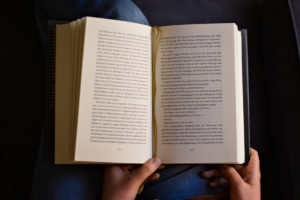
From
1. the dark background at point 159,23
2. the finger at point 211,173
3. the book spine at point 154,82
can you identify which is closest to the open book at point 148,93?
the book spine at point 154,82

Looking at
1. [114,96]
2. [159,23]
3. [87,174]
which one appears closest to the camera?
[114,96]

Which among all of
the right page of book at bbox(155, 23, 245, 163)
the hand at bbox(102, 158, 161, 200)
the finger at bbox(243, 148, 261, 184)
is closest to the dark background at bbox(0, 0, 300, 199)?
the finger at bbox(243, 148, 261, 184)

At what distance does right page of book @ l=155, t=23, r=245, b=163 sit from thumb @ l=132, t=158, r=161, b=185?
0.9 inches

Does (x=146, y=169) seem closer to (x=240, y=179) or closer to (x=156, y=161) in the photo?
(x=156, y=161)

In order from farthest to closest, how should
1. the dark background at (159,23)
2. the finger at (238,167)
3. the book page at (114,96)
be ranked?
the dark background at (159,23)
the finger at (238,167)
the book page at (114,96)

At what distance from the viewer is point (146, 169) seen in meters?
0.73

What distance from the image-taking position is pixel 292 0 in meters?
0.87

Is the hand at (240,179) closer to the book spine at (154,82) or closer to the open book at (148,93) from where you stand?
the open book at (148,93)

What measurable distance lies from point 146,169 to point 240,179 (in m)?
0.25

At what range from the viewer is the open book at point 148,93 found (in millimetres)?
709

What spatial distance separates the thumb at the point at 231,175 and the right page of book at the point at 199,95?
2.2 inches

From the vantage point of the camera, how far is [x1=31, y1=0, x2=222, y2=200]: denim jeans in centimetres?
80

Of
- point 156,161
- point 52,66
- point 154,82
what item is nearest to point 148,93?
point 154,82

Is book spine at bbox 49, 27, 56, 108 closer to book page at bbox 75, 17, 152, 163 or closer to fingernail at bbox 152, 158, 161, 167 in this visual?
book page at bbox 75, 17, 152, 163
